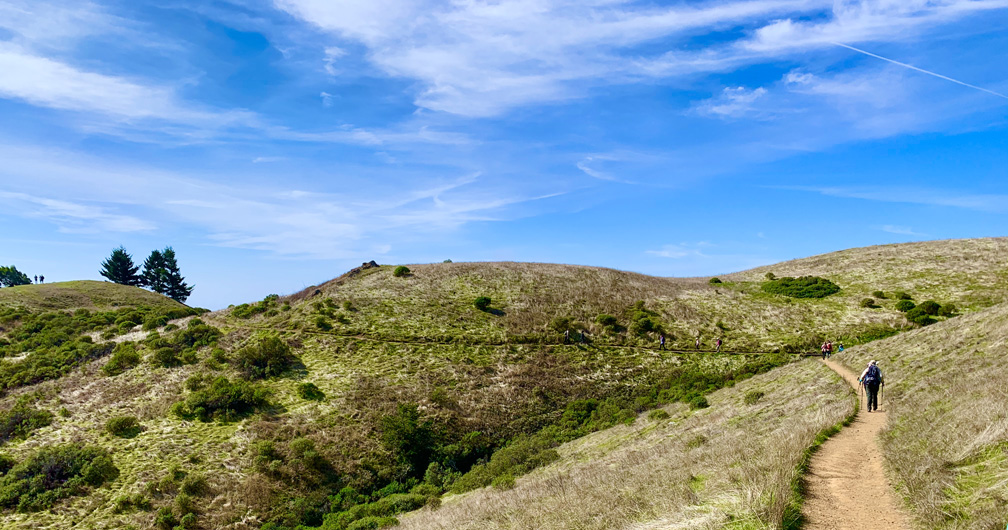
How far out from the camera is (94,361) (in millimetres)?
42719

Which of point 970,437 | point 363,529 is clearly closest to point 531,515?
point 970,437

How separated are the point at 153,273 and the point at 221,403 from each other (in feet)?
337

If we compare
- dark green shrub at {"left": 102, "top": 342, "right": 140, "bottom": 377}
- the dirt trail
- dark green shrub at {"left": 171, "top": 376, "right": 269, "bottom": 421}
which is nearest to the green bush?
dark green shrub at {"left": 171, "top": 376, "right": 269, "bottom": 421}

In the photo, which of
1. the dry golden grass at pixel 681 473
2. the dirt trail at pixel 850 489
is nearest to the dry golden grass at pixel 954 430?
the dirt trail at pixel 850 489

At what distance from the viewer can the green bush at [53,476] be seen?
25.8m

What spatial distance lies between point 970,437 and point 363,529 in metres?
24.1

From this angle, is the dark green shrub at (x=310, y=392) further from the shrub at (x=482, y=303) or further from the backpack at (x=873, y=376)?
the backpack at (x=873, y=376)

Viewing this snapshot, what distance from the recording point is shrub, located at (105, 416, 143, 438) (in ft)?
104

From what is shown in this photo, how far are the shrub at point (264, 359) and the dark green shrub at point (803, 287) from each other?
198 ft

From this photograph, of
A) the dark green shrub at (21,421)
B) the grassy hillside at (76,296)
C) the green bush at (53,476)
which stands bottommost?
the green bush at (53,476)

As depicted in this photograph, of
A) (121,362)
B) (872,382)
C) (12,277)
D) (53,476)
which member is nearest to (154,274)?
(12,277)

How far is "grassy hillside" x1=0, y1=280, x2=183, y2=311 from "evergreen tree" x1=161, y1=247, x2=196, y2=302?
29579mm

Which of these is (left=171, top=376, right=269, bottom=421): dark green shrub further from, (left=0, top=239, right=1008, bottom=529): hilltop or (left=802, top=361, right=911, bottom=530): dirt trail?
(left=802, top=361, right=911, bottom=530): dirt trail

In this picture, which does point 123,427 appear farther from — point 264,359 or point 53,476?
point 264,359
